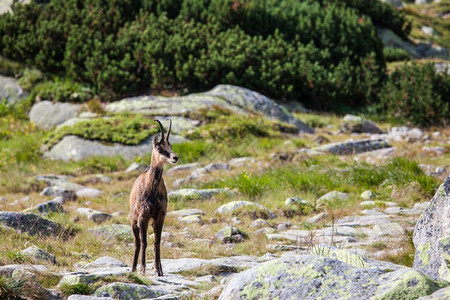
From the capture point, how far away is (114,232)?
29.3 feet

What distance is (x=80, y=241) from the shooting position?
838 cm

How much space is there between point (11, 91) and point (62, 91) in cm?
228

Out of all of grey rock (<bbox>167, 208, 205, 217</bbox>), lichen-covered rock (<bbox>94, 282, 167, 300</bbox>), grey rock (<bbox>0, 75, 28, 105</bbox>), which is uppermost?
lichen-covered rock (<bbox>94, 282, 167, 300</bbox>)

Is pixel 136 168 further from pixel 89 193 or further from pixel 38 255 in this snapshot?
pixel 38 255

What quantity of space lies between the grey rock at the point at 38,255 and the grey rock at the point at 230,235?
2740mm

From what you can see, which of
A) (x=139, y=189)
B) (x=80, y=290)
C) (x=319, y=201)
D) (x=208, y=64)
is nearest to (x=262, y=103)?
(x=208, y=64)

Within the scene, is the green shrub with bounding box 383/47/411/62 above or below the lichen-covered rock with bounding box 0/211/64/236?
below

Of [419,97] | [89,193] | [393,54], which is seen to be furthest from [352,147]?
[393,54]

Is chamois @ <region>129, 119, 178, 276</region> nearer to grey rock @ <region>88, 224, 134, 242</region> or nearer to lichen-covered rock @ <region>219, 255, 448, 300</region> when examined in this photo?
lichen-covered rock @ <region>219, 255, 448, 300</region>

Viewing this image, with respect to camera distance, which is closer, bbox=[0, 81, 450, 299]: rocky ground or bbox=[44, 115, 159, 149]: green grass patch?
bbox=[0, 81, 450, 299]: rocky ground

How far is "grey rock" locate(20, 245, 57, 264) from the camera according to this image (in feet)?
22.0

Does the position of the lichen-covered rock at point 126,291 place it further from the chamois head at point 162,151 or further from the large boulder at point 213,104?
the large boulder at point 213,104

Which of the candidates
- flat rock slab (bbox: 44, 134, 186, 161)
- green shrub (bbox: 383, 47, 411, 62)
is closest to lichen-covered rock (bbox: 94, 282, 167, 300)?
flat rock slab (bbox: 44, 134, 186, 161)

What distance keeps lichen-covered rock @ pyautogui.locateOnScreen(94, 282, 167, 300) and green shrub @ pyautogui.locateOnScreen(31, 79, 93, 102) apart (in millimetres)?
16297
